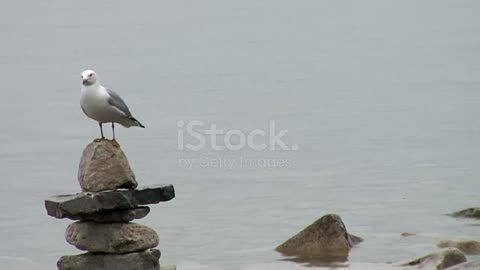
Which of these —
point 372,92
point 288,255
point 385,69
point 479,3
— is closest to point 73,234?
point 288,255

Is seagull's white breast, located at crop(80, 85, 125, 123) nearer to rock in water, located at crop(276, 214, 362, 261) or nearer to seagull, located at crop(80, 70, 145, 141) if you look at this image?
seagull, located at crop(80, 70, 145, 141)

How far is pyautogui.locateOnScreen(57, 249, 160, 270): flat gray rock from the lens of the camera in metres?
18.5

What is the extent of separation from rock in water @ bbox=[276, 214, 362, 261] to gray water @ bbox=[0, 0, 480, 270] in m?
0.31

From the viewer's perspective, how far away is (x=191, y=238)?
1120 inches

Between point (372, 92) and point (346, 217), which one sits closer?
point (346, 217)

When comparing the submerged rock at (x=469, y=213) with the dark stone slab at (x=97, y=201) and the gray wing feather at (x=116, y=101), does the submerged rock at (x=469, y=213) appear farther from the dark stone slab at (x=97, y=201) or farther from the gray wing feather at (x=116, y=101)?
the gray wing feather at (x=116, y=101)

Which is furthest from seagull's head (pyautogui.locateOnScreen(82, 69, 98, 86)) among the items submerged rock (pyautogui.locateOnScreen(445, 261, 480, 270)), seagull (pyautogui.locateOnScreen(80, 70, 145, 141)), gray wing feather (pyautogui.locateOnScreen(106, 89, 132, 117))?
submerged rock (pyautogui.locateOnScreen(445, 261, 480, 270))

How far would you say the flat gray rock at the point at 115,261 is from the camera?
18.5 m

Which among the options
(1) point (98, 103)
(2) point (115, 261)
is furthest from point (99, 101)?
(2) point (115, 261)

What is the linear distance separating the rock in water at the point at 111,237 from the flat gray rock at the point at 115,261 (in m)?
0.08

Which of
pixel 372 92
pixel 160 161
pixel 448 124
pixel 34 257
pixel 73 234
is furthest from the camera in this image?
pixel 372 92

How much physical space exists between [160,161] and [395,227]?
1158 centimetres

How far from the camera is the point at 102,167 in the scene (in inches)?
713

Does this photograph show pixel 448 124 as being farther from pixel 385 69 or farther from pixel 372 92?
pixel 385 69
